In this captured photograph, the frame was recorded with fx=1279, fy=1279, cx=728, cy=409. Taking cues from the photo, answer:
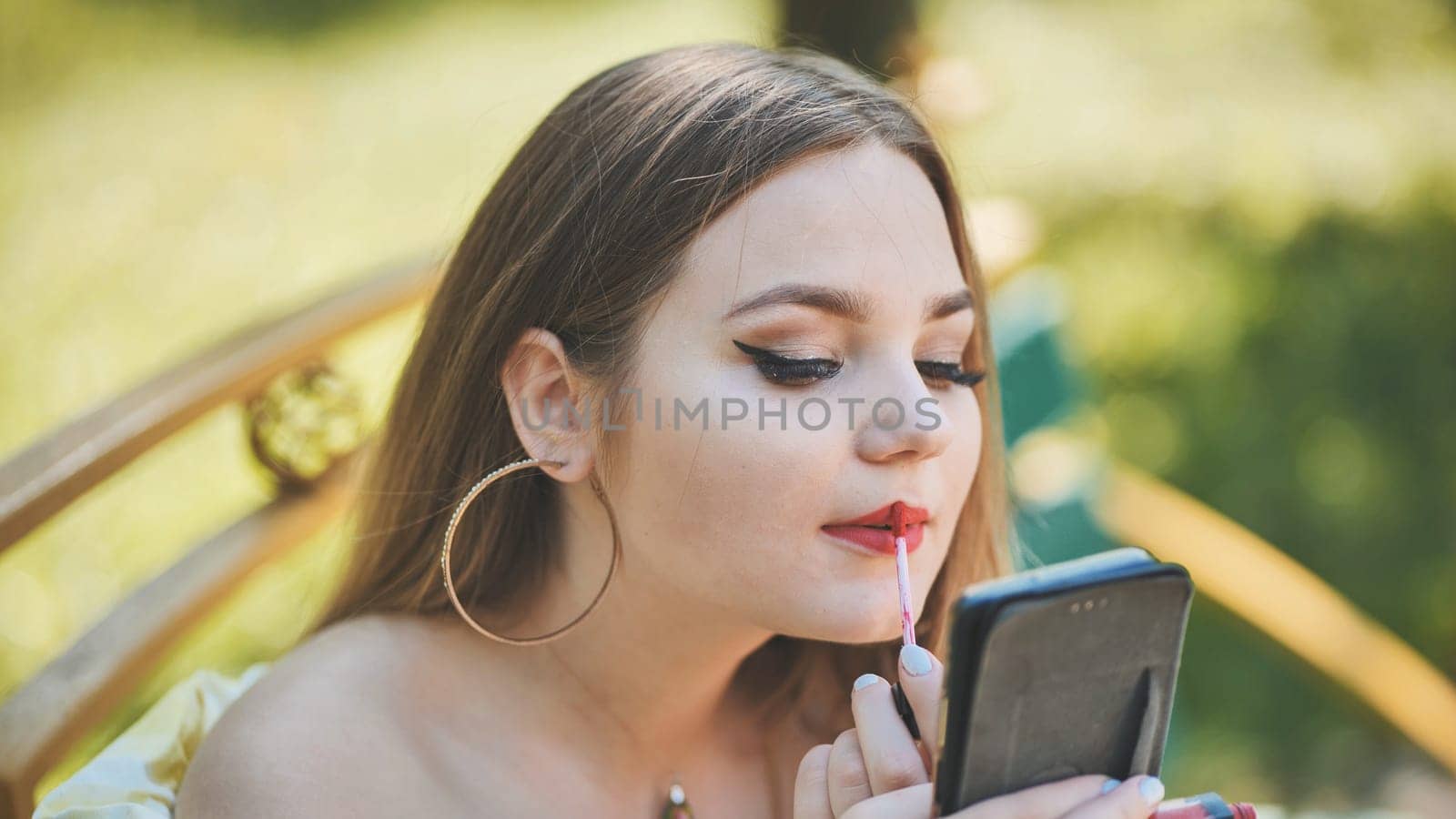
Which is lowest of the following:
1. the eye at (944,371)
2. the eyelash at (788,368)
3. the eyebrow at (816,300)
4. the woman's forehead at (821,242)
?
the eye at (944,371)

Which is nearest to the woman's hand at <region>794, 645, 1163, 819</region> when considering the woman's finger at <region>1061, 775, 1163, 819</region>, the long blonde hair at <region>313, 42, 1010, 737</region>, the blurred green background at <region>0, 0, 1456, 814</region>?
the woman's finger at <region>1061, 775, 1163, 819</region>

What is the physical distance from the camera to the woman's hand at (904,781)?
968 mm

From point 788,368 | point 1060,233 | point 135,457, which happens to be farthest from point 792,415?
point 1060,233

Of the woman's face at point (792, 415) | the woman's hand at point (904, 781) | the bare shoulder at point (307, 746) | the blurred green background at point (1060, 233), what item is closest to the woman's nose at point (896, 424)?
the woman's face at point (792, 415)

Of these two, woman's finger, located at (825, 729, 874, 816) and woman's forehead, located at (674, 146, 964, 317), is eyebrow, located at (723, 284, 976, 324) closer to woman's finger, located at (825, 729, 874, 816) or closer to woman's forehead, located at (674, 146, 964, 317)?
woman's forehead, located at (674, 146, 964, 317)

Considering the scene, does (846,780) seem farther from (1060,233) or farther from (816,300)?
(1060,233)

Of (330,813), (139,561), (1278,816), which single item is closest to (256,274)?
(139,561)

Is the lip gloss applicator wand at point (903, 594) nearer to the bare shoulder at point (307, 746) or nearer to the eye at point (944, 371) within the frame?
the eye at point (944, 371)

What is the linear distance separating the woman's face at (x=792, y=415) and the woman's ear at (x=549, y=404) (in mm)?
65

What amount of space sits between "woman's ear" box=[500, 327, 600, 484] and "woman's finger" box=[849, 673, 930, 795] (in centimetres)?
46

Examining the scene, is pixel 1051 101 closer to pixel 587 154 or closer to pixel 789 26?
pixel 789 26

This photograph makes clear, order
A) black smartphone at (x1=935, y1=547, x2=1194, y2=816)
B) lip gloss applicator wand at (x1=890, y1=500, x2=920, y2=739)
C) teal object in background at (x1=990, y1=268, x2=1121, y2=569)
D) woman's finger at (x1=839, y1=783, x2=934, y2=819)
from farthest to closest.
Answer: teal object in background at (x1=990, y1=268, x2=1121, y2=569)
lip gloss applicator wand at (x1=890, y1=500, x2=920, y2=739)
woman's finger at (x1=839, y1=783, x2=934, y2=819)
black smartphone at (x1=935, y1=547, x2=1194, y2=816)

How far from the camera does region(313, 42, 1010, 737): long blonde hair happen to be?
1.38 metres

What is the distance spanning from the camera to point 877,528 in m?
1.32
